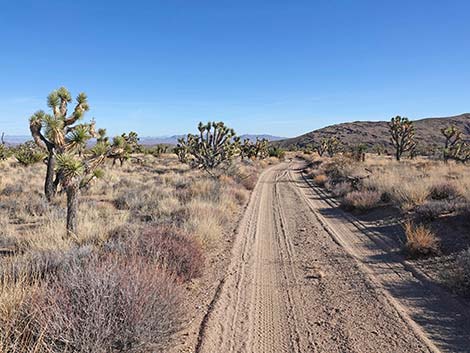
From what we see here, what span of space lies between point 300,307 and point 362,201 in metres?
8.90

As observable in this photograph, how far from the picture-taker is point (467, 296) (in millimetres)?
5512

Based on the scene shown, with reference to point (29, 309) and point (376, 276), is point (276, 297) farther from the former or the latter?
point (29, 309)

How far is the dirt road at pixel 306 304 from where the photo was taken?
4.33 metres

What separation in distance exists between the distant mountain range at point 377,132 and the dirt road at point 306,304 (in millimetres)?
127932

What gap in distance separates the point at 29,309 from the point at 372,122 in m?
208

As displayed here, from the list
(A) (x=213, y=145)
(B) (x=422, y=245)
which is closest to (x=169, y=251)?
(B) (x=422, y=245)

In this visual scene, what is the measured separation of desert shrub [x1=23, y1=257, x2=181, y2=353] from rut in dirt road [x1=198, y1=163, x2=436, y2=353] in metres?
0.76

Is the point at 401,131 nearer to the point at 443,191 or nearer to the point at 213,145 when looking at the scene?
the point at 213,145

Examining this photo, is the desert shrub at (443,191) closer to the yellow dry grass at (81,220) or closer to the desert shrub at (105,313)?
the yellow dry grass at (81,220)

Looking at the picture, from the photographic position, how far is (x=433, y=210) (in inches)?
385

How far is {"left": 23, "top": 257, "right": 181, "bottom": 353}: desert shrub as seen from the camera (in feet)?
11.2

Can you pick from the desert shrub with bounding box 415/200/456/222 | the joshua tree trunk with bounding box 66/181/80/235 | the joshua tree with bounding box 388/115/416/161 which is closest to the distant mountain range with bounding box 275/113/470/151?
the joshua tree with bounding box 388/115/416/161

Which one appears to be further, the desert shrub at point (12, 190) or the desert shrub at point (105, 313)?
the desert shrub at point (12, 190)

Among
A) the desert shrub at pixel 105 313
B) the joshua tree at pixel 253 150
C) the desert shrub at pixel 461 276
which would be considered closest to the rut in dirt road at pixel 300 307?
the desert shrub at pixel 105 313
